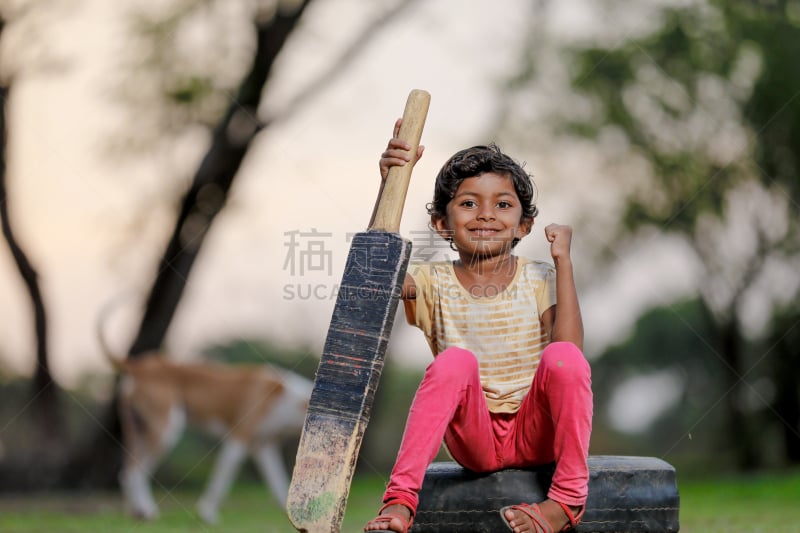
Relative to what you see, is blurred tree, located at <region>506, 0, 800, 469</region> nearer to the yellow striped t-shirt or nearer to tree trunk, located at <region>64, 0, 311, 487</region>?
tree trunk, located at <region>64, 0, 311, 487</region>

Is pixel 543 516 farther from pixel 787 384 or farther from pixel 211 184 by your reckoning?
pixel 787 384

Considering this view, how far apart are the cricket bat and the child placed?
139mm

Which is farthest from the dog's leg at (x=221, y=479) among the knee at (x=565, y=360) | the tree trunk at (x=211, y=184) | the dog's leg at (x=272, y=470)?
the knee at (x=565, y=360)

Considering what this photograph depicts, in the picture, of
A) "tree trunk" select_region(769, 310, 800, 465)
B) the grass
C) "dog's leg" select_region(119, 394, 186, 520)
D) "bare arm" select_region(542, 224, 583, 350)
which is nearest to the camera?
"bare arm" select_region(542, 224, 583, 350)

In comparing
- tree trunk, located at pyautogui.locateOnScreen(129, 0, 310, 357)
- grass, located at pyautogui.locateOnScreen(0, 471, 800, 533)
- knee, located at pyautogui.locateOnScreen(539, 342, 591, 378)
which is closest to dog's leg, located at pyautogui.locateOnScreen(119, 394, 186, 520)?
grass, located at pyautogui.locateOnScreen(0, 471, 800, 533)

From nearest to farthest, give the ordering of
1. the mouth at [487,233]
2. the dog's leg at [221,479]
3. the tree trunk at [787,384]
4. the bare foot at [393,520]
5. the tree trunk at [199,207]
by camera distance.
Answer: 1. the bare foot at [393,520]
2. the mouth at [487,233]
3. the dog's leg at [221,479]
4. the tree trunk at [199,207]
5. the tree trunk at [787,384]

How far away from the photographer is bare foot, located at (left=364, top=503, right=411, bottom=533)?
2400mm

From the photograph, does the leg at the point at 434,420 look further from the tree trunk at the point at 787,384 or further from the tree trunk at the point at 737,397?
the tree trunk at the point at 737,397

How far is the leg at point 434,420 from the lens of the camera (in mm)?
2525

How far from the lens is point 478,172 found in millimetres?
2957

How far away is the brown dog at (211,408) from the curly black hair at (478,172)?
4171mm

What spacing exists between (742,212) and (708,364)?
178cm

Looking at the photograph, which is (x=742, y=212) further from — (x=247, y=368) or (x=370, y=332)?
(x=370, y=332)

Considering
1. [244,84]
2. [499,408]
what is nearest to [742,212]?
[244,84]
